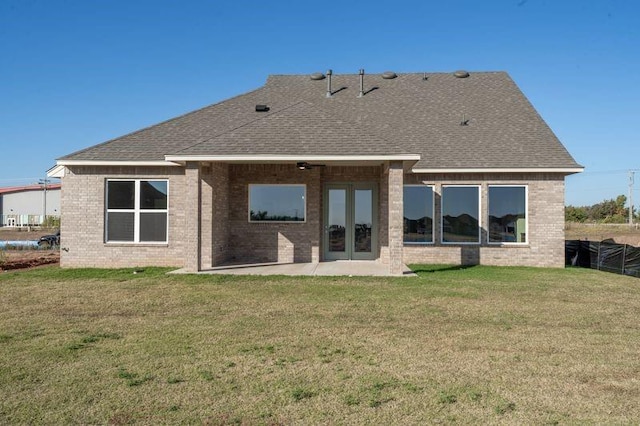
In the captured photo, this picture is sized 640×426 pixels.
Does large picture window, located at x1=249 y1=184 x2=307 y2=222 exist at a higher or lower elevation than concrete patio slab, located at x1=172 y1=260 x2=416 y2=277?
higher

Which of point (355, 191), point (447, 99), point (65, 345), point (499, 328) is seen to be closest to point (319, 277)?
point (355, 191)

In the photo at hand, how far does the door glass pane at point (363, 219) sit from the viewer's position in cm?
1585

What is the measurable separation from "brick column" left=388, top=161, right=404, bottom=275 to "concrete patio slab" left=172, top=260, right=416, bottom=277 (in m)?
0.41

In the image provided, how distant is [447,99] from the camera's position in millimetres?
19125

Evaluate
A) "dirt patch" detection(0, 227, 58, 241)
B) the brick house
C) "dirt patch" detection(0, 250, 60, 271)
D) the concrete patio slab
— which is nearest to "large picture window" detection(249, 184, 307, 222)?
the brick house

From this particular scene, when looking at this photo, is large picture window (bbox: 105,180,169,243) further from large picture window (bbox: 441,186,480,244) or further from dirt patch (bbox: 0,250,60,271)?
large picture window (bbox: 441,186,480,244)

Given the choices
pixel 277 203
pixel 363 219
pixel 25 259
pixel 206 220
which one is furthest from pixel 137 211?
pixel 363 219

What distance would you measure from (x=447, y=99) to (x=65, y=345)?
16824 mm

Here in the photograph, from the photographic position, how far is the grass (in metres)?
4.06

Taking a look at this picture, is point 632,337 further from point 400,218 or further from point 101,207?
point 101,207

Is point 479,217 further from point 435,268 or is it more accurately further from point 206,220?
point 206,220

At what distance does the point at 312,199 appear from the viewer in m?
15.3

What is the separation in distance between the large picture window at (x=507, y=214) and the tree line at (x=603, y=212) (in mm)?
42082

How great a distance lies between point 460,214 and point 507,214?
58.4 inches
